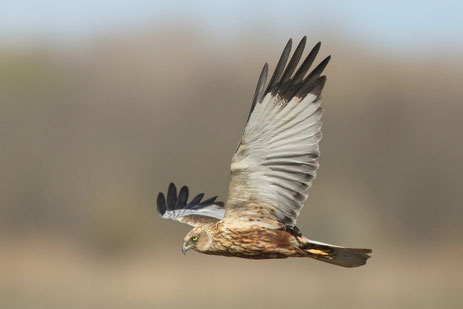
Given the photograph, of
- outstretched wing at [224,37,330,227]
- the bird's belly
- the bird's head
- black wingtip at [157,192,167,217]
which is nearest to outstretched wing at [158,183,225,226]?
black wingtip at [157,192,167,217]

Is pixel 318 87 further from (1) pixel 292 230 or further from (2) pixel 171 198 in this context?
(2) pixel 171 198

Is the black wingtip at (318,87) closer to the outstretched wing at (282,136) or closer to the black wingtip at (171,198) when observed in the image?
the outstretched wing at (282,136)

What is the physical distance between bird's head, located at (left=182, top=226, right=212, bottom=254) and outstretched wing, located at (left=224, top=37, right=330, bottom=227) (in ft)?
1.46

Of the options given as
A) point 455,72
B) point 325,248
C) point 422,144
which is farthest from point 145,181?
point 325,248

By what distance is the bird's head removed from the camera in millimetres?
9148

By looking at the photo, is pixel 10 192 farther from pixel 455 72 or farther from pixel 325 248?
pixel 325 248

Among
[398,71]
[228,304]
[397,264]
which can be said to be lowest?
[228,304]

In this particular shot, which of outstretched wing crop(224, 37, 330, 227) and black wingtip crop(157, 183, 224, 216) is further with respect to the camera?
black wingtip crop(157, 183, 224, 216)

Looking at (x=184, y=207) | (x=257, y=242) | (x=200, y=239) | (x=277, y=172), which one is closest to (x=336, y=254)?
(x=257, y=242)

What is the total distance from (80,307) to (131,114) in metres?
9.88

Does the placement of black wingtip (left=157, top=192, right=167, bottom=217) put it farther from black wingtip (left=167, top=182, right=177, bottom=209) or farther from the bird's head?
the bird's head

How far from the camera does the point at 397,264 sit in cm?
1852

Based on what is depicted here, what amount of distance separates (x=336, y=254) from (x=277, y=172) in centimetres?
88

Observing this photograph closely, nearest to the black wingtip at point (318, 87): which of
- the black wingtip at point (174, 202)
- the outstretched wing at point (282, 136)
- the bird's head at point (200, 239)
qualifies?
the outstretched wing at point (282, 136)
